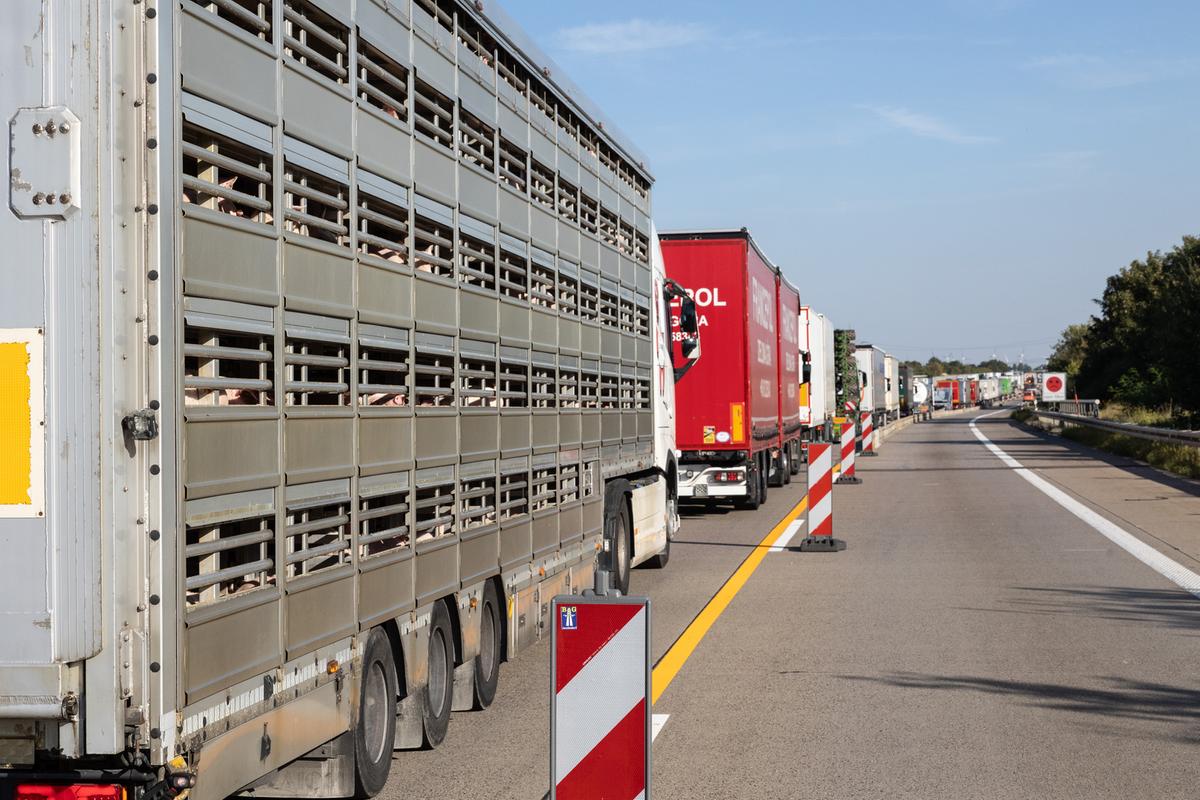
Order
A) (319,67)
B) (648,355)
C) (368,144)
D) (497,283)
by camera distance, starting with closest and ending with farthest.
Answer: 1. (319,67)
2. (368,144)
3. (497,283)
4. (648,355)

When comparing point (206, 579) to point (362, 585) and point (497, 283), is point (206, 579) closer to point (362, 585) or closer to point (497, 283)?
point (362, 585)

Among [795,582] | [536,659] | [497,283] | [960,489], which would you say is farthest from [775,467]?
[497,283]

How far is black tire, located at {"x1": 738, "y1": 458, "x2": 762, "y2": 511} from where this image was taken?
23016 millimetres

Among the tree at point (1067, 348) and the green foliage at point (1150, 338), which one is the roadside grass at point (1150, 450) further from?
the tree at point (1067, 348)

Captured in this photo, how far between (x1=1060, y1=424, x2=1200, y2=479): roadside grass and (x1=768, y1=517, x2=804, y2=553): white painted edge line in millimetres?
12011

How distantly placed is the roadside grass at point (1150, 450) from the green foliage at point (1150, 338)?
260cm

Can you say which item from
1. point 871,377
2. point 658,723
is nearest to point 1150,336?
point 871,377

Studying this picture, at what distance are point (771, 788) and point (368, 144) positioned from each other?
3.44 meters

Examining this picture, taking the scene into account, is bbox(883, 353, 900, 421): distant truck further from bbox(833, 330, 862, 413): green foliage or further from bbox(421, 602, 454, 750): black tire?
bbox(421, 602, 454, 750): black tire

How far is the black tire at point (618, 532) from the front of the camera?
12164mm

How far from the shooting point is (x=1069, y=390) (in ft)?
329

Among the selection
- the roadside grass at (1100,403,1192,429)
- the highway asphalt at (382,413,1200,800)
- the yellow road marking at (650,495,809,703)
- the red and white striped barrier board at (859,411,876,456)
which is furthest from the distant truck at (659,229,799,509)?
the roadside grass at (1100,403,1192,429)

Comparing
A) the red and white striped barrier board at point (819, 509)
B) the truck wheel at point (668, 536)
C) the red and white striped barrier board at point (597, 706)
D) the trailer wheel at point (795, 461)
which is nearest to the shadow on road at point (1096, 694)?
the red and white striped barrier board at point (597, 706)

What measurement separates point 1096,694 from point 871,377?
185 feet
